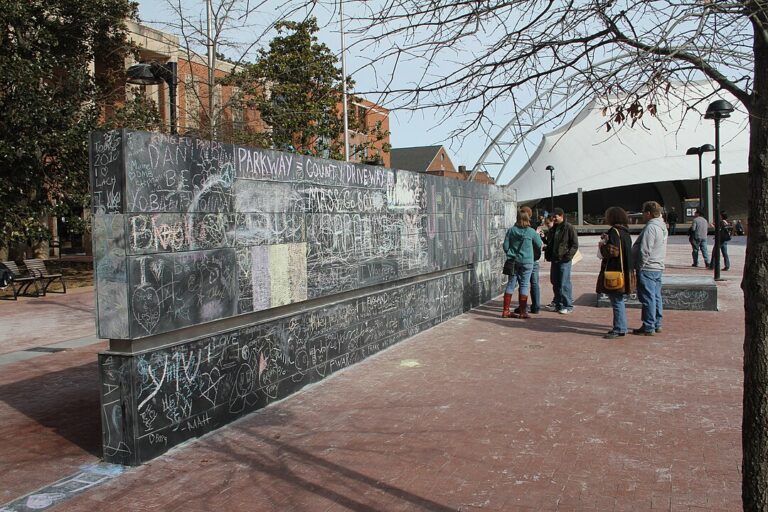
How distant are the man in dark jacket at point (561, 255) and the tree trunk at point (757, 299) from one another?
26.9 feet

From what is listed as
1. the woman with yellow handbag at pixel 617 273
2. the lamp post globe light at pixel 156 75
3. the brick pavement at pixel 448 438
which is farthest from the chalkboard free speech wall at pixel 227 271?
the lamp post globe light at pixel 156 75

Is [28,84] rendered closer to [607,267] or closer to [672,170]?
[607,267]

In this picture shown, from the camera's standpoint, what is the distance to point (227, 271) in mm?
5418

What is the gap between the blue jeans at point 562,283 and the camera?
10820mm

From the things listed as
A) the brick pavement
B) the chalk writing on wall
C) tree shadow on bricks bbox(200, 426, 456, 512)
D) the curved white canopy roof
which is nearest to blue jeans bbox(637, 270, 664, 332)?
the brick pavement

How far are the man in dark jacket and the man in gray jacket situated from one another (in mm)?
1784

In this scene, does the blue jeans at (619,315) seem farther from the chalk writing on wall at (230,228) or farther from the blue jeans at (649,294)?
the chalk writing on wall at (230,228)

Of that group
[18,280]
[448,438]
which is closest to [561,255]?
[448,438]

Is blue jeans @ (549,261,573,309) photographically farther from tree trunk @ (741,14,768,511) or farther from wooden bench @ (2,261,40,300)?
wooden bench @ (2,261,40,300)

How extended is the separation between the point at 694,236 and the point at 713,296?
9.06m

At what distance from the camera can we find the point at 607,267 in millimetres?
8719

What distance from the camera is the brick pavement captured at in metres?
3.98

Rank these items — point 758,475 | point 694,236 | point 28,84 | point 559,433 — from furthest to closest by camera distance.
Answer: point 694,236
point 28,84
point 559,433
point 758,475

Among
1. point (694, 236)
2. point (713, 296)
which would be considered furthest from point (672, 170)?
point (713, 296)
